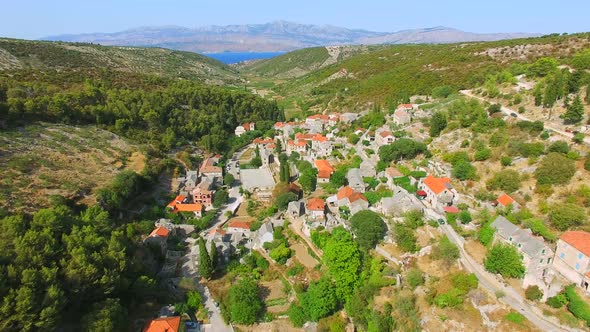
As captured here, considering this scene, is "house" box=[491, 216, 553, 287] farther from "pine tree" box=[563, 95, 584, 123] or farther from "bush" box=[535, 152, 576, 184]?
"pine tree" box=[563, 95, 584, 123]

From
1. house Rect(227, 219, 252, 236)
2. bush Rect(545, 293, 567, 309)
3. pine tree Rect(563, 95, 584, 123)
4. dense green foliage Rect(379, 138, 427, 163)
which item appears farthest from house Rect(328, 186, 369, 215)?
pine tree Rect(563, 95, 584, 123)

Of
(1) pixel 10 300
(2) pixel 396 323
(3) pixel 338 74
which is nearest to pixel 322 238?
(2) pixel 396 323

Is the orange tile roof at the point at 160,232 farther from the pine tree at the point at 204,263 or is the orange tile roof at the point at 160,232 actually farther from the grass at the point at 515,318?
the grass at the point at 515,318

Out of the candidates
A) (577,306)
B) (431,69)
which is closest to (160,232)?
(577,306)

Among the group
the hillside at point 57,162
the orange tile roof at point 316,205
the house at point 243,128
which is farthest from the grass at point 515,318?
the house at point 243,128

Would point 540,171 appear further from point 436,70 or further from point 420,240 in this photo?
point 436,70

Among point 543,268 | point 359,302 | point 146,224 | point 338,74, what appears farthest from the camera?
point 338,74
